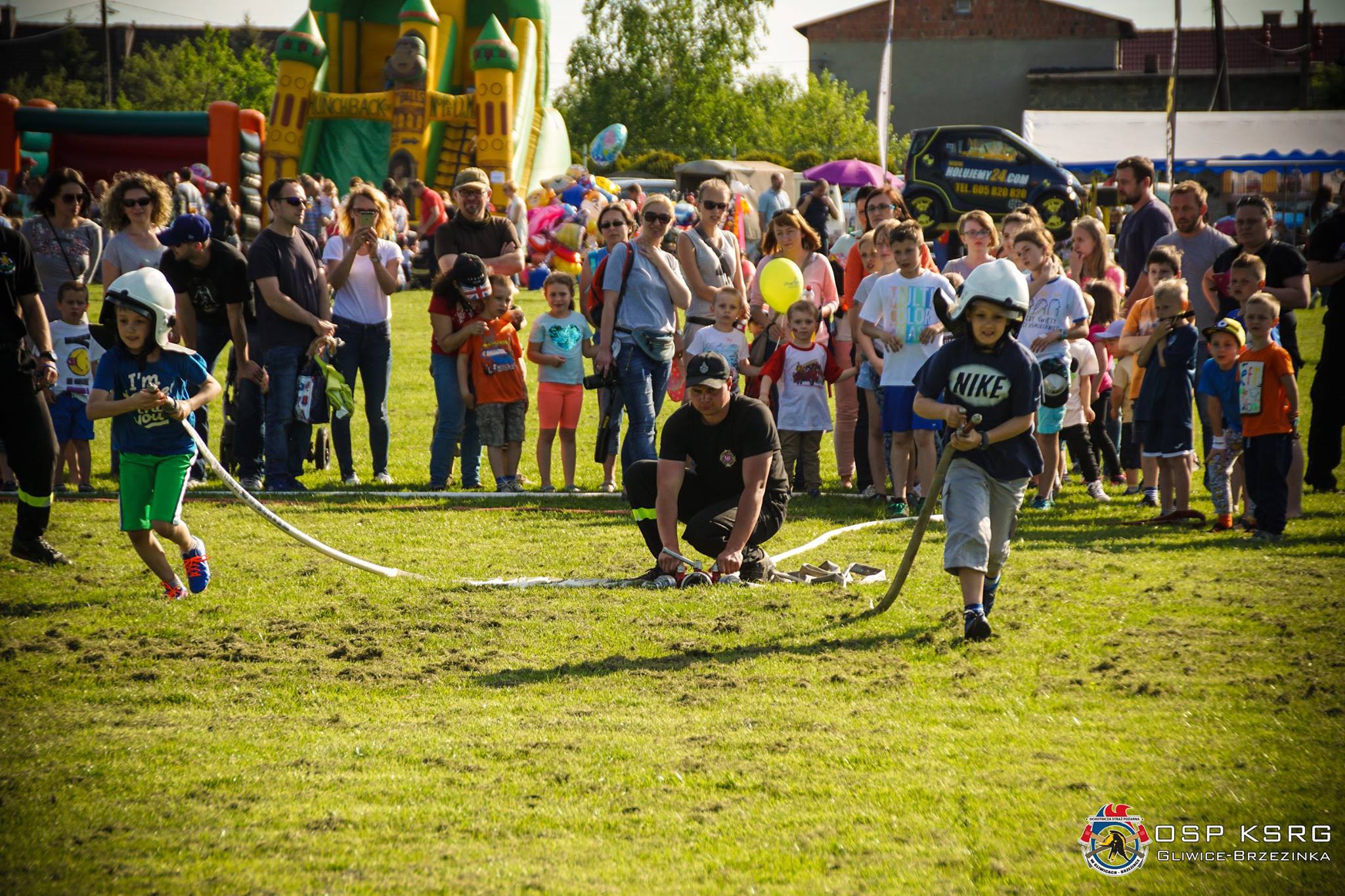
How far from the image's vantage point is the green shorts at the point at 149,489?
696 centimetres

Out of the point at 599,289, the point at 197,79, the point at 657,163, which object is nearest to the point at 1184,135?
the point at 657,163

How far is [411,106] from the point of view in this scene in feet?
107

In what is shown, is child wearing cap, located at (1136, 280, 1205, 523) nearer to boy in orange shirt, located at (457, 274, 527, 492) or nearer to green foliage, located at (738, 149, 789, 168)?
boy in orange shirt, located at (457, 274, 527, 492)

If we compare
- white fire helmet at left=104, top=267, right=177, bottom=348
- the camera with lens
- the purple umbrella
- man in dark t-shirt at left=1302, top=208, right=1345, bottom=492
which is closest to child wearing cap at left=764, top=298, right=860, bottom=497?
the camera with lens

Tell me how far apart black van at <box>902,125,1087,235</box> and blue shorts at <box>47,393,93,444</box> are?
59.1 feet

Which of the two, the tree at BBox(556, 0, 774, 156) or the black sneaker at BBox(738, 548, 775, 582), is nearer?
the black sneaker at BBox(738, 548, 775, 582)

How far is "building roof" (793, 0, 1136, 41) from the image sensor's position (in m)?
66.8

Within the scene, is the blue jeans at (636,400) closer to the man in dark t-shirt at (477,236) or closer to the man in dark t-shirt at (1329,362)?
the man in dark t-shirt at (477,236)

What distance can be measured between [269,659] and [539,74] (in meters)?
31.8

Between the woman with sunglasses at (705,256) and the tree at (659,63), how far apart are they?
5959 cm

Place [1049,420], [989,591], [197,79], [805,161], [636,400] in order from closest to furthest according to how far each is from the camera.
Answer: [989,591] → [1049,420] → [636,400] → [805,161] → [197,79]

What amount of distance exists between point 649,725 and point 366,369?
6.55m

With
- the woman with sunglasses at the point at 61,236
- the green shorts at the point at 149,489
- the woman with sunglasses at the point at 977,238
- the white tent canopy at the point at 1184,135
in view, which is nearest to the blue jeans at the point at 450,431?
the woman with sunglasses at the point at 61,236

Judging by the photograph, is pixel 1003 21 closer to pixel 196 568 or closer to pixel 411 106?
pixel 411 106
